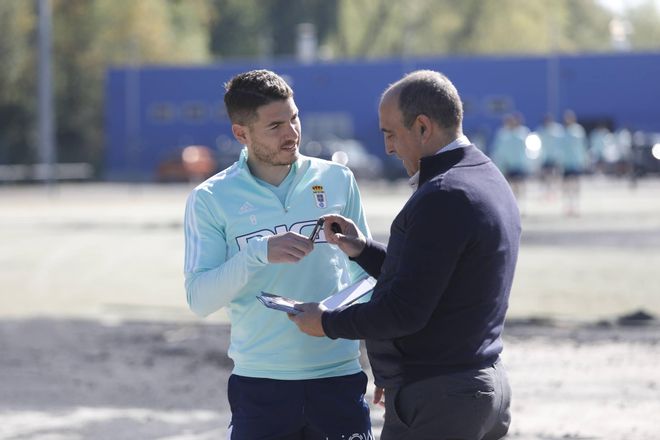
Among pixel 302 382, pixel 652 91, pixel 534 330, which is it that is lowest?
pixel 652 91

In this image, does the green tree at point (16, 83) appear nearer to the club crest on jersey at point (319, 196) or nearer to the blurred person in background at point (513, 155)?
the blurred person in background at point (513, 155)

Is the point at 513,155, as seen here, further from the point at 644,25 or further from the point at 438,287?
the point at 644,25

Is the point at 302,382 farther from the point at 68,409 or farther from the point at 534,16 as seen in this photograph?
the point at 534,16

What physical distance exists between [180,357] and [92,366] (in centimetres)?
77

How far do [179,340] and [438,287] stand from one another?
26.7 feet

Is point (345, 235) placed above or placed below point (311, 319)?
above

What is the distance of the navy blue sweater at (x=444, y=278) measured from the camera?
154 inches

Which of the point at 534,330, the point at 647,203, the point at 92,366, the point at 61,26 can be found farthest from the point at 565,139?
the point at 61,26

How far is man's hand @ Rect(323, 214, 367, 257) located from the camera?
15.0 ft

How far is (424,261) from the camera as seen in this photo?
12.8 feet

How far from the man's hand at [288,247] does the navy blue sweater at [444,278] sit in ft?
0.86

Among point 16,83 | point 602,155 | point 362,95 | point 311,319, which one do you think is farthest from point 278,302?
point 16,83

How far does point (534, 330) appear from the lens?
471 inches

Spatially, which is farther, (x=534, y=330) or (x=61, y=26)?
(x=61, y=26)
